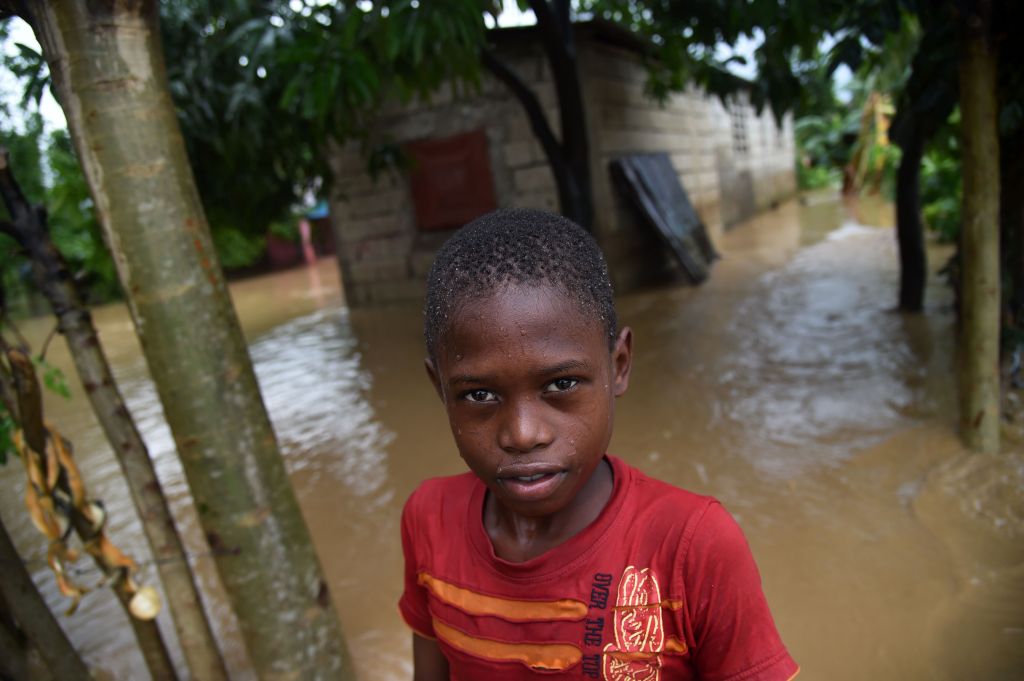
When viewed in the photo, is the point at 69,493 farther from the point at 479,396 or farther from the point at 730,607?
the point at 730,607

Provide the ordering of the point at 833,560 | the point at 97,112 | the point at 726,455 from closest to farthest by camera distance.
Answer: the point at 97,112 → the point at 833,560 → the point at 726,455

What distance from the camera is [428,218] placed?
8.08 meters

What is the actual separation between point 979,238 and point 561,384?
262cm

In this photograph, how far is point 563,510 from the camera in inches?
43.5

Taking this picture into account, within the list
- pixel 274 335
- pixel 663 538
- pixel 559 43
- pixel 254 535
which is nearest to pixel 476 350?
pixel 663 538

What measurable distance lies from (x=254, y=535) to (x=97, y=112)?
100 cm

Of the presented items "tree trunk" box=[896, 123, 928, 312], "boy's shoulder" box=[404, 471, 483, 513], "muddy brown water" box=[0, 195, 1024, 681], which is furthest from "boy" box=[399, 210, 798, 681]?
"tree trunk" box=[896, 123, 928, 312]

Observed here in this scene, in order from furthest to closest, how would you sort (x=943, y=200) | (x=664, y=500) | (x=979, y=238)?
(x=943, y=200) → (x=979, y=238) → (x=664, y=500)

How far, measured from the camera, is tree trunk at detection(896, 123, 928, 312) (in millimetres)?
4770

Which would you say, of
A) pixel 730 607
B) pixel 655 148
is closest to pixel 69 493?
pixel 730 607

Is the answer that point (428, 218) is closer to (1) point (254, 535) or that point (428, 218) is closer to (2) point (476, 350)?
(1) point (254, 535)

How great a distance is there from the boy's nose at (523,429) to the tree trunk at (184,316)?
893 mm

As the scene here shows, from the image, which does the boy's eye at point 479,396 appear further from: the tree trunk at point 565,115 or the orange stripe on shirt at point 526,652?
the tree trunk at point 565,115

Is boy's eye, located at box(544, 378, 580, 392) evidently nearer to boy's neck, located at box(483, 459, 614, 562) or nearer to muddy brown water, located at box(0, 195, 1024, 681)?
boy's neck, located at box(483, 459, 614, 562)
